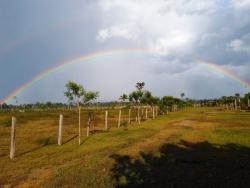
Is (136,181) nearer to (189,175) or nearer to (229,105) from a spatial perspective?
(189,175)

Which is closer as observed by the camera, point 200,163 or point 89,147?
point 200,163

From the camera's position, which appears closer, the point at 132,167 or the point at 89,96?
the point at 132,167

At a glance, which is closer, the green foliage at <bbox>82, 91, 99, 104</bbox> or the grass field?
the grass field

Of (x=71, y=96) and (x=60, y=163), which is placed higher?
(x=71, y=96)

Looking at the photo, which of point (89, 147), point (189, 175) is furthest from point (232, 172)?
point (89, 147)

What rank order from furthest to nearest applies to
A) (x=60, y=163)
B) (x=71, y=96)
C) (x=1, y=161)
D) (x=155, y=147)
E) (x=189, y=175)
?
(x=71, y=96) < (x=155, y=147) < (x=1, y=161) < (x=60, y=163) < (x=189, y=175)

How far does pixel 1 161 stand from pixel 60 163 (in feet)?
14.3

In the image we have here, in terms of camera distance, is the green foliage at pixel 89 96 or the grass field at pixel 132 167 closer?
Result: the grass field at pixel 132 167

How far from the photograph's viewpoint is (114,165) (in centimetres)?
1467

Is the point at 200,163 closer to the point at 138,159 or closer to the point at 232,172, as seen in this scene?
the point at 232,172

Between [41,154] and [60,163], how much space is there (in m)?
4.12

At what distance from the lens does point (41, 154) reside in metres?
19.2

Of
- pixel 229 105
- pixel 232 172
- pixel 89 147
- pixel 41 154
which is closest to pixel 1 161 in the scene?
pixel 41 154

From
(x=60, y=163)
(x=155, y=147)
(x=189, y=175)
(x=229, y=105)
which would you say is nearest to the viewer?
(x=189, y=175)
